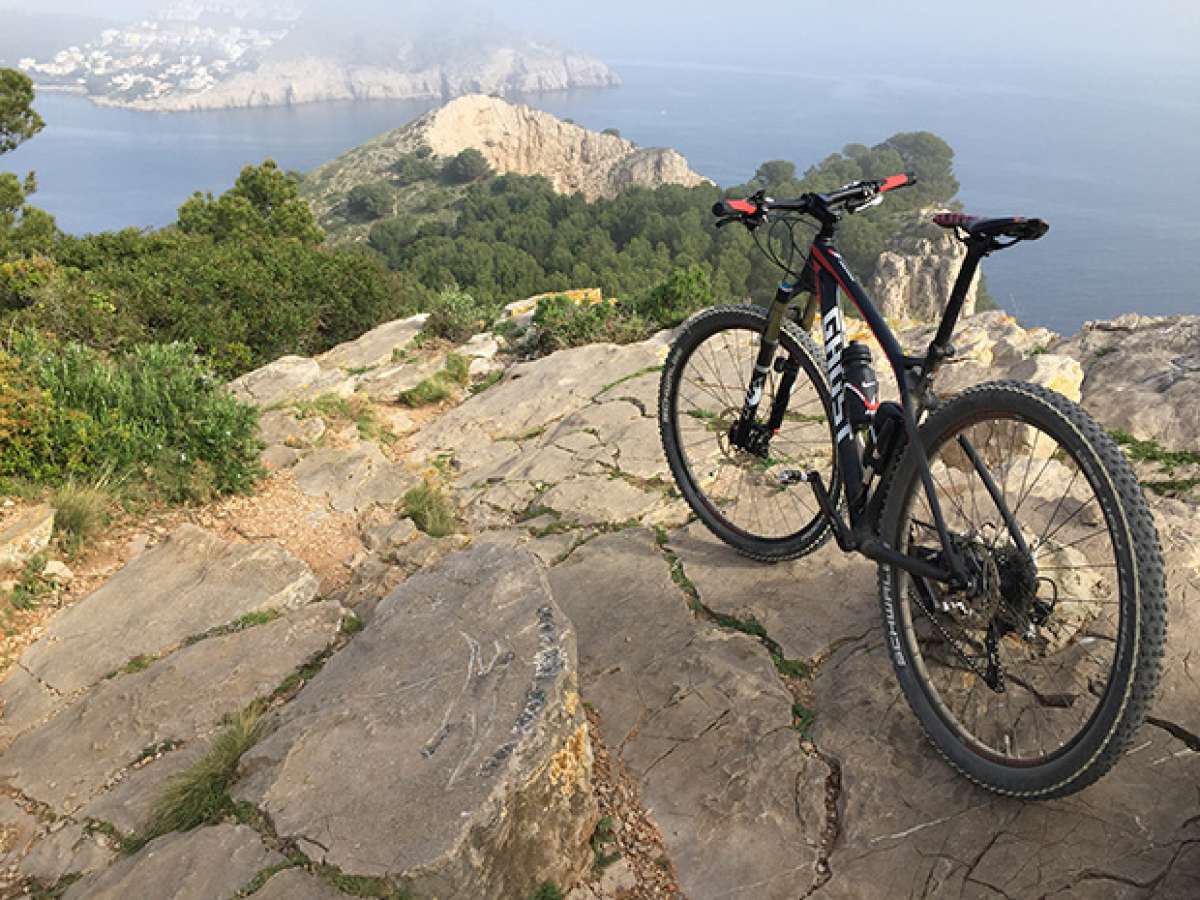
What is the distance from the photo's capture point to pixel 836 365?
3.74m

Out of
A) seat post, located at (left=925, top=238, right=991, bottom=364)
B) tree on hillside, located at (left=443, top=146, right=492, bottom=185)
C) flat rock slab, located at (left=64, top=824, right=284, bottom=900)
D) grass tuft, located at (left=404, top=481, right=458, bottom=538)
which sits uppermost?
seat post, located at (left=925, top=238, right=991, bottom=364)

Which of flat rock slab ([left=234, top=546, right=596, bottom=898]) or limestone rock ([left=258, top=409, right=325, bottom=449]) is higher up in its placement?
flat rock slab ([left=234, top=546, right=596, bottom=898])

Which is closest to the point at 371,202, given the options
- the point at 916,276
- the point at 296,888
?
the point at 916,276

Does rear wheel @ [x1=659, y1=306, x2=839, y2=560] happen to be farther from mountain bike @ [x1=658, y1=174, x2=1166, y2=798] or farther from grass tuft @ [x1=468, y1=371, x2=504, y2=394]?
grass tuft @ [x1=468, y1=371, x2=504, y2=394]

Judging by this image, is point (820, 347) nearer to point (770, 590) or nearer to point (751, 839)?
point (770, 590)

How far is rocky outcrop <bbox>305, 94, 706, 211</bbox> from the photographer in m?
104

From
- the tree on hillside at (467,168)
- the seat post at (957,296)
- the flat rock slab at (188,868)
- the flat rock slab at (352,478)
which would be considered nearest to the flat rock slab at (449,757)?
the flat rock slab at (188,868)

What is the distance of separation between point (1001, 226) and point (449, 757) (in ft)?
9.13

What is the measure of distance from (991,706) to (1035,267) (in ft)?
301

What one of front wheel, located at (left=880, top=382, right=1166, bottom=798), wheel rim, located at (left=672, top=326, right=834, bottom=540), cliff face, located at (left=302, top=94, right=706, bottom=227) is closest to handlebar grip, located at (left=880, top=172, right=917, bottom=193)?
wheel rim, located at (left=672, top=326, right=834, bottom=540)

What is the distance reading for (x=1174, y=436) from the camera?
5.45 m

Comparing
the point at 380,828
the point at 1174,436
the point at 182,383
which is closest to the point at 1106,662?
the point at 380,828

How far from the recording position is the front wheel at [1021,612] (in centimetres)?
234

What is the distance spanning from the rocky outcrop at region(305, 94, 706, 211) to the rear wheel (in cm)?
10052
